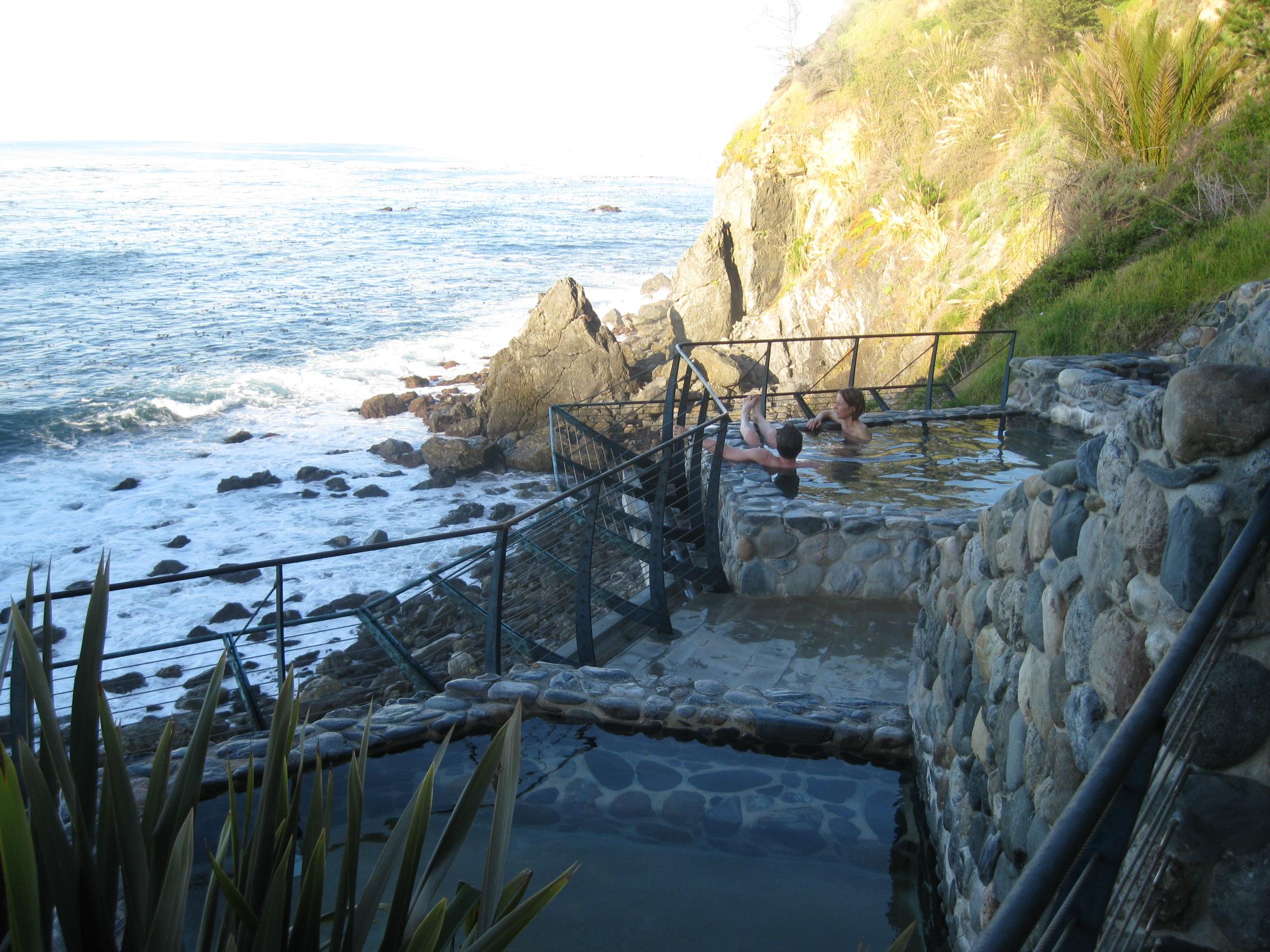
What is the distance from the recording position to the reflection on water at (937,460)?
23.3ft

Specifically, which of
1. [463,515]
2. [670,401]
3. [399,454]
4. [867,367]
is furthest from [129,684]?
[867,367]

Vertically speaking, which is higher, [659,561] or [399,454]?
[659,561]

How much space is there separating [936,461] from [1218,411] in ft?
21.9

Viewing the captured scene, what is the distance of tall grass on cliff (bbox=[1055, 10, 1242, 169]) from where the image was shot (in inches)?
516

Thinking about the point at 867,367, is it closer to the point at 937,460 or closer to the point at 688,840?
the point at 937,460

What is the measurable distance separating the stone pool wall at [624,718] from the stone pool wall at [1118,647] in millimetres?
795

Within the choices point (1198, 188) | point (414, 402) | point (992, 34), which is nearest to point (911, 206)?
point (992, 34)

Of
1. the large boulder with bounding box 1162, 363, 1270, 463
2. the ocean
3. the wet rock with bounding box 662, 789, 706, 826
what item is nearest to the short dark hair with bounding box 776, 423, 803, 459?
the wet rock with bounding box 662, 789, 706, 826

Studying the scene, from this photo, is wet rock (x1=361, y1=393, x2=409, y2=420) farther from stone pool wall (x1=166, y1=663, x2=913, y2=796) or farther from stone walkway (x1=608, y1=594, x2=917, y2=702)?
stone pool wall (x1=166, y1=663, x2=913, y2=796)

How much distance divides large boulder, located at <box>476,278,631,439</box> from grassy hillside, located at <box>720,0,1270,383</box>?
557cm

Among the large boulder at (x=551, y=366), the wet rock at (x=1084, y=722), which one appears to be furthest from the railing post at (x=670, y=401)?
Result: the large boulder at (x=551, y=366)

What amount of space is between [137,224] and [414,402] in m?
47.2

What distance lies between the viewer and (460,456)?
720 inches

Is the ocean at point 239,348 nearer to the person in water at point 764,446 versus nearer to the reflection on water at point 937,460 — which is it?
the person in water at point 764,446
